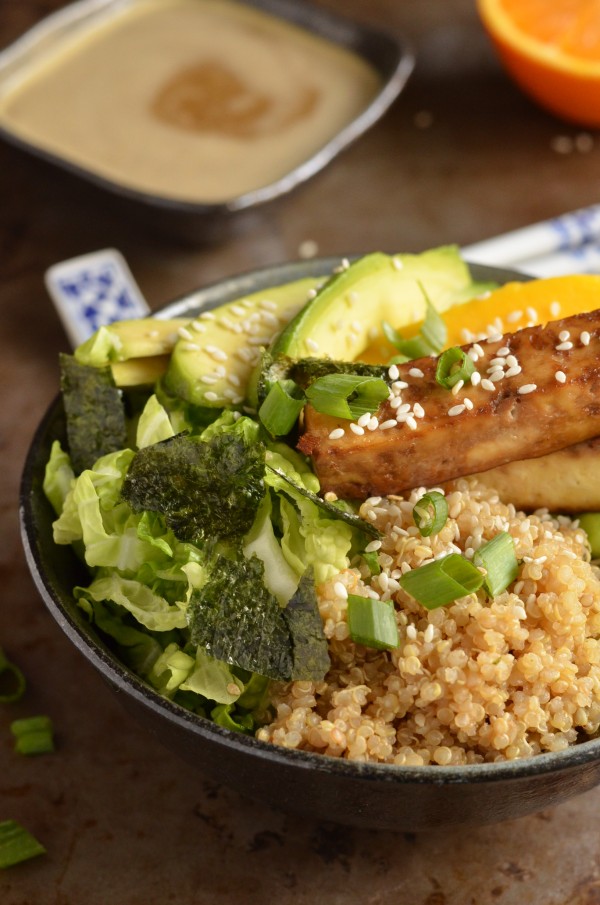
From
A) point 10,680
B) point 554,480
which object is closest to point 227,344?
point 554,480

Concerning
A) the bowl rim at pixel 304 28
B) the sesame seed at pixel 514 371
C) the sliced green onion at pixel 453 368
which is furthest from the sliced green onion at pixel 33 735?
the bowl rim at pixel 304 28

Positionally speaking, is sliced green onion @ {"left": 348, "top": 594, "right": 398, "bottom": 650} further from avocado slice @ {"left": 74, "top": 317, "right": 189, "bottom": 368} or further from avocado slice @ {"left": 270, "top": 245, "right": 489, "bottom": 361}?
avocado slice @ {"left": 74, "top": 317, "right": 189, "bottom": 368}

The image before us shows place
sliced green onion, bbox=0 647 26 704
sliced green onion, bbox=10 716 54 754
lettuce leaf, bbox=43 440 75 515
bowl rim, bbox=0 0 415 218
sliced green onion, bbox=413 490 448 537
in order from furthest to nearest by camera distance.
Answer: bowl rim, bbox=0 0 415 218
sliced green onion, bbox=0 647 26 704
sliced green onion, bbox=10 716 54 754
lettuce leaf, bbox=43 440 75 515
sliced green onion, bbox=413 490 448 537

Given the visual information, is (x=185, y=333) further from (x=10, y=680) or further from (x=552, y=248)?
(x=552, y=248)

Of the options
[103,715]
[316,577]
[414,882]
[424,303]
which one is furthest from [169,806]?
[424,303]

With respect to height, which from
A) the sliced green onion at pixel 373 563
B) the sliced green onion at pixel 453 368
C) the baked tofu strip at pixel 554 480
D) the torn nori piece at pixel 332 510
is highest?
the sliced green onion at pixel 453 368

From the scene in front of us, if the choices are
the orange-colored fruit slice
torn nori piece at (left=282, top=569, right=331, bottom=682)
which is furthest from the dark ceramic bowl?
the orange-colored fruit slice

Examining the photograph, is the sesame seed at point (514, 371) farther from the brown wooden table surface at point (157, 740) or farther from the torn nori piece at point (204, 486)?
the brown wooden table surface at point (157, 740)
